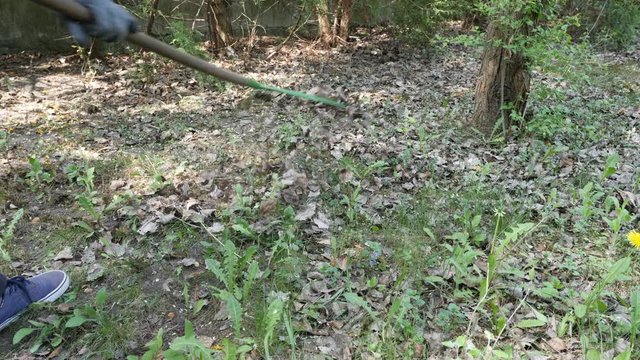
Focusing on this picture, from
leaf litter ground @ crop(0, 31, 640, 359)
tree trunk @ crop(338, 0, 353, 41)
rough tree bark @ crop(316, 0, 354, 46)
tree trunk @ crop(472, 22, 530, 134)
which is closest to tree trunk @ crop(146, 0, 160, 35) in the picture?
leaf litter ground @ crop(0, 31, 640, 359)

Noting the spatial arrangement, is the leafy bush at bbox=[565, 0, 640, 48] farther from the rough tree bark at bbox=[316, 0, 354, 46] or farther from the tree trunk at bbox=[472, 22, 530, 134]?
the tree trunk at bbox=[472, 22, 530, 134]

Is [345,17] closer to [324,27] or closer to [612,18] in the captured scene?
[324,27]

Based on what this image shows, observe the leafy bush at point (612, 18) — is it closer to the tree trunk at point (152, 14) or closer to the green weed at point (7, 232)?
the tree trunk at point (152, 14)

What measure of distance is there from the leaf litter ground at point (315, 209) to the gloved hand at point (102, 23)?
1.54 meters

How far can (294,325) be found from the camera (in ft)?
8.49

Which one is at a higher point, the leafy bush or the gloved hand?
the gloved hand

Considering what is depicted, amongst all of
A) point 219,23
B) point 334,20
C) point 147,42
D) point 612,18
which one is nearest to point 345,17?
point 334,20

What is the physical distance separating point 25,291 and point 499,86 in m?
4.21

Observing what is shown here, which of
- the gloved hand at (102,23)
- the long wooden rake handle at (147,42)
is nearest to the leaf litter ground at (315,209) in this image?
the long wooden rake handle at (147,42)

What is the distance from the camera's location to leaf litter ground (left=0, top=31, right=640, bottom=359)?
2652 mm

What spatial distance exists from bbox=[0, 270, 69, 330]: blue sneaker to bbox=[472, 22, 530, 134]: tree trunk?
155 inches

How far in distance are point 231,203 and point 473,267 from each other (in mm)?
1695

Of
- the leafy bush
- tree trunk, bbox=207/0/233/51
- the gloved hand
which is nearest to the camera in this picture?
the gloved hand

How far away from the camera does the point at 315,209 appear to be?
3482 millimetres
